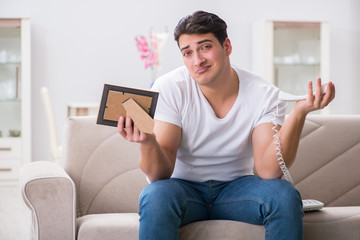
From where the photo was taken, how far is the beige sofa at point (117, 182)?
5.87ft

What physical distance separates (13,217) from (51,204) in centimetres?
188

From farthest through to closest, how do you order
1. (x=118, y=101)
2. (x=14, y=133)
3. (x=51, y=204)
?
(x=14, y=133) → (x=51, y=204) → (x=118, y=101)

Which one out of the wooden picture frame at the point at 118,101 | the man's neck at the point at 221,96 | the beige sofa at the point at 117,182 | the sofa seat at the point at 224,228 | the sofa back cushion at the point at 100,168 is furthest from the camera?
the sofa back cushion at the point at 100,168

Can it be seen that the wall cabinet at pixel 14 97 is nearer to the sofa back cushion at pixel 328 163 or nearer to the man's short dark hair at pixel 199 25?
the sofa back cushion at pixel 328 163

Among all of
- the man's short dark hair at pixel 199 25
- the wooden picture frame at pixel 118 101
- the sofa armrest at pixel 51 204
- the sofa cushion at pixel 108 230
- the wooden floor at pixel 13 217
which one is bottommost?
the wooden floor at pixel 13 217

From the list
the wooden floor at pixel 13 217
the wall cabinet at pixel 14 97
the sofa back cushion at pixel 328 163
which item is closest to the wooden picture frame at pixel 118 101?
A: the sofa back cushion at pixel 328 163

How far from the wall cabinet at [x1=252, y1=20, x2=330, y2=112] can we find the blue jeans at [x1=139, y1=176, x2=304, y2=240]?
3.52 meters

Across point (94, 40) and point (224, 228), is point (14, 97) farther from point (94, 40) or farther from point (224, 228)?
point (224, 228)

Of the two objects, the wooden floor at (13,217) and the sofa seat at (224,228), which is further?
the wooden floor at (13,217)

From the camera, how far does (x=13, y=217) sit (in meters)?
3.48

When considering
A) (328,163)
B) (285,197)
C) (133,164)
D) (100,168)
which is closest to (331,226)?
(285,197)

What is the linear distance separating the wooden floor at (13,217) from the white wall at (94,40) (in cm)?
91

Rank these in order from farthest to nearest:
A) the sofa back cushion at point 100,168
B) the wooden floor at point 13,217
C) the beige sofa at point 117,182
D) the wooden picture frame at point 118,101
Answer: the wooden floor at point 13,217, the sofa back cushion at point 100,168, the beige sofa at point 117,182, the wooden picture frame at point 118,101

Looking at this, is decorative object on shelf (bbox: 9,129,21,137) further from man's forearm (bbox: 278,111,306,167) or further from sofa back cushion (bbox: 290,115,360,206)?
man's forearm (bbox: 278,111,306,167)
